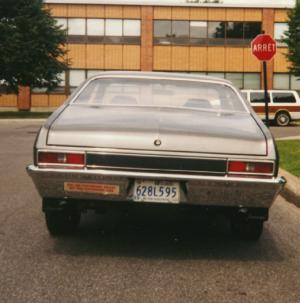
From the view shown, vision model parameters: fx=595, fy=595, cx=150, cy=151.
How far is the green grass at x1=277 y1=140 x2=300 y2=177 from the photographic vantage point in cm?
950

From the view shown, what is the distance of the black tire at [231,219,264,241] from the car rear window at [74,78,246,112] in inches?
40.8

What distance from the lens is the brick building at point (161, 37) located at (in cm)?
4159

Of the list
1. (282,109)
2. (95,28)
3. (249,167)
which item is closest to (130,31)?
(95,28)

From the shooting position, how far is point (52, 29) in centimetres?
3284

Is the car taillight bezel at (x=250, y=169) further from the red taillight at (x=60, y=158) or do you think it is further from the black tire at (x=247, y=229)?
the red taillight at (x=60, y=158)

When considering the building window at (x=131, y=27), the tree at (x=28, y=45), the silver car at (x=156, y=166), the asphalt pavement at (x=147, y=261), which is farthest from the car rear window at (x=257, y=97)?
the silver car at (x=156, y=166)

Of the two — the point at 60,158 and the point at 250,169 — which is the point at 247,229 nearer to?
the point at 250,169

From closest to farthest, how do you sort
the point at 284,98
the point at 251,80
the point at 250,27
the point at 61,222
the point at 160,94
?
the point at 61,222 → the point at 160,94 → the point at 284,98 → the point at 250,27 → the point at 251,80

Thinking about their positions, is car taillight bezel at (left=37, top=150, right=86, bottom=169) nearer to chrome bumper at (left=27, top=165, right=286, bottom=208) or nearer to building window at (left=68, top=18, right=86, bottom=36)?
chrome bumper at (left=27, top=165, right=286, bottom=208)

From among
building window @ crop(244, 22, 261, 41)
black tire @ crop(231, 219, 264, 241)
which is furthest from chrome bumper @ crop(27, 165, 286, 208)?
building window @ crop(244, 22, 261, 41)

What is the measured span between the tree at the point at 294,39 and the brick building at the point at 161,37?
565 cm

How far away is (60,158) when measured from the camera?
4.43 metres

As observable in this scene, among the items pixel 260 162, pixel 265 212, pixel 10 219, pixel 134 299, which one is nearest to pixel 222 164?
pixel 260 162

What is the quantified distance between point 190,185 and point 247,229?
114cm
